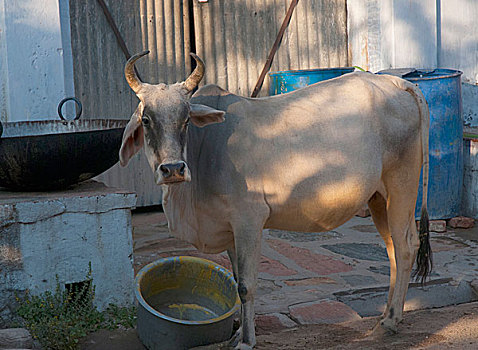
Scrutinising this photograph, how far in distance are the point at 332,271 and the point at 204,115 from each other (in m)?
1.96

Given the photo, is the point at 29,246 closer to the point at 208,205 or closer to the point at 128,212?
the point at 128,212

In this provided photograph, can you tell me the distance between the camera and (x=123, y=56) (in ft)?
20.3

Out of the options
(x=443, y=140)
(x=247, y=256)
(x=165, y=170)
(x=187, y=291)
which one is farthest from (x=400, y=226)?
Result: (x=443, y=140)

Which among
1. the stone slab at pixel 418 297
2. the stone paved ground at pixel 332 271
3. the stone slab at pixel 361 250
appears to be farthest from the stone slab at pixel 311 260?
the stone slab at pixel 418 297

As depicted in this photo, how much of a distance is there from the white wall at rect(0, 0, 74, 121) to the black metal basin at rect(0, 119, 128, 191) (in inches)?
60.3

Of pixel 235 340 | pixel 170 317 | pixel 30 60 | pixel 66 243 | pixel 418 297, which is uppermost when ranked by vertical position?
pixel 30 60

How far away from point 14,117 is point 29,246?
1985 millimetres

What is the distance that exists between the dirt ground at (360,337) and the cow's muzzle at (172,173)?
3.40 ft

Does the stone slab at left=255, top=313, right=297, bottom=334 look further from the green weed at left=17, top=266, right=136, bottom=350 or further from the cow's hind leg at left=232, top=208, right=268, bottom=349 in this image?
the green weed at left=17, top=266, right=136, bottom=350

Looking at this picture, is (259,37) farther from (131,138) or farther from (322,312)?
(131,138)

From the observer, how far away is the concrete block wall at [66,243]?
361 centimetres

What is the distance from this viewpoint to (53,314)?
11.8 feet

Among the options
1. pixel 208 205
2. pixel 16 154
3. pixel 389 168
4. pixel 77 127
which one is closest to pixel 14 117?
pixel 77 127

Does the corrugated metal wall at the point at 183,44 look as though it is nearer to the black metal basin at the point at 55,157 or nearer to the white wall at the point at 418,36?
the white wall at the point at 418,36
